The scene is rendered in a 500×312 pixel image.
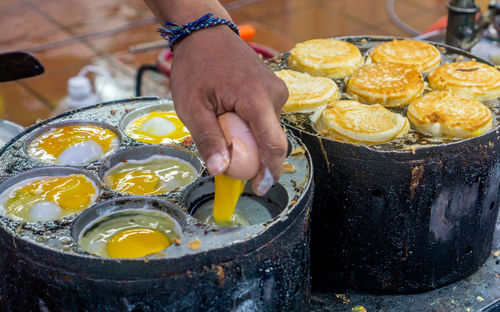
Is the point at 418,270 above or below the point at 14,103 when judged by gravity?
above

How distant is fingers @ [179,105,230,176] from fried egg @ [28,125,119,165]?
62cm

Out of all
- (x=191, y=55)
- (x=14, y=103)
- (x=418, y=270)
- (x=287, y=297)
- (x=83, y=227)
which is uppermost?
(x=191, y=55)

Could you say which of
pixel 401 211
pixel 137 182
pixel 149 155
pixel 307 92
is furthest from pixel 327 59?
pixel 137 182

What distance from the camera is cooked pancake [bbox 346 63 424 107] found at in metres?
2.31

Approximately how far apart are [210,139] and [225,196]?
241mm

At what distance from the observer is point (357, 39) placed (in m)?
2.90

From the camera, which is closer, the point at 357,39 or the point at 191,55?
the point at 191,55

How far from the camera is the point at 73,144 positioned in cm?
203

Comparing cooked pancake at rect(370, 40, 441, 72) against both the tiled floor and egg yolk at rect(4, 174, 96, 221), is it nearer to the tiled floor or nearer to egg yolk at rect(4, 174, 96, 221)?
egg yolk at rect(4, 174, 96, 221)

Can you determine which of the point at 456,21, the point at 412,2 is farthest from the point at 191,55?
the point at 412,2

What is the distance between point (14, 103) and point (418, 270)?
418 cm

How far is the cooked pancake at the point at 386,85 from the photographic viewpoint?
2.31 metres

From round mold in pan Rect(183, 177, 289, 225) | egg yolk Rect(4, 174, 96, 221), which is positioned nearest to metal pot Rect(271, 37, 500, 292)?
round mold in pan Rect(183, 177, 289, 225)

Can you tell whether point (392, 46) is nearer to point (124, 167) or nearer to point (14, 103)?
point (124, 167)
